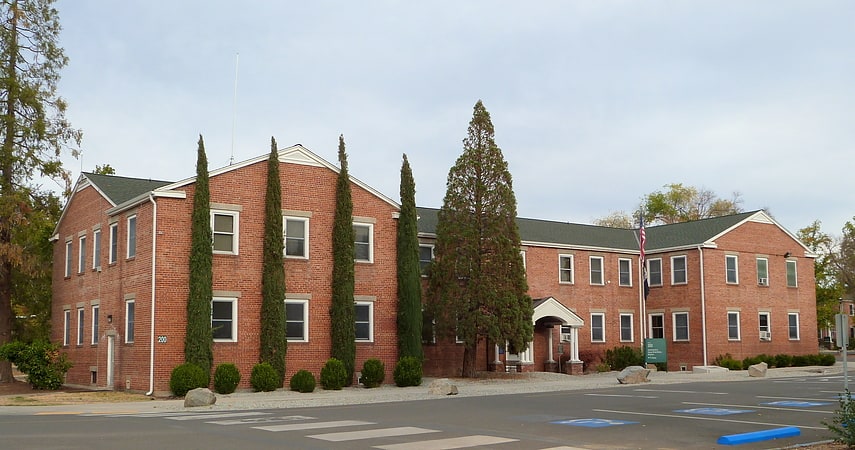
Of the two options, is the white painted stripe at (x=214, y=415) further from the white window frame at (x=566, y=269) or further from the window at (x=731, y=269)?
the window at (x=731, y=269)

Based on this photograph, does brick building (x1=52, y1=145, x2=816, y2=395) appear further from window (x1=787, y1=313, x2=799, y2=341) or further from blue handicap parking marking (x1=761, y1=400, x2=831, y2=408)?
blue handicap parking marking (x1=761, y1=400, x2=831, y2=408)

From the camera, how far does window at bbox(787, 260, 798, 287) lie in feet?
166

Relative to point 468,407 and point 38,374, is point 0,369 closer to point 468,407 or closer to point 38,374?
point 38,374

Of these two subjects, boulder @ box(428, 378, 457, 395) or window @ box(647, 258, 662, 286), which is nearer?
boulder @ box(428, 378, 457, 395)

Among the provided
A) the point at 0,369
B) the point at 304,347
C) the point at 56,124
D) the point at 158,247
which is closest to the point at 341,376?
the point at 304,347

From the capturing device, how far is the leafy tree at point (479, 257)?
35.6 metres

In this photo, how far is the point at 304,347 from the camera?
1291 inches

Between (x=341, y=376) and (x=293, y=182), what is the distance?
7544mm

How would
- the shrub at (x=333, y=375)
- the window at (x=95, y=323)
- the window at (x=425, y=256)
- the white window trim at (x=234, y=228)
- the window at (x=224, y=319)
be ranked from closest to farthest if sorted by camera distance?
1. the window at (x=224, y=319)
2. the white window trim at (x=234, y=228)
3. the shrub at (x=333, y=375)
4. the window at (x=95, y=323)
5. the window at (x=425, y=256)

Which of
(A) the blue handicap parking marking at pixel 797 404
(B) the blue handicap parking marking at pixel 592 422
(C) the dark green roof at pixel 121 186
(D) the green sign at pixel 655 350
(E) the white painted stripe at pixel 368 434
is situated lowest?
(A) the blue handicap parking marking at pixel 797 404

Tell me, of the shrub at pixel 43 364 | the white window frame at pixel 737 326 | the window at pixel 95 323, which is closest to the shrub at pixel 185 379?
the window at pixel 95 323

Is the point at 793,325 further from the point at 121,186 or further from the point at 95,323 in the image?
the point at 95,323

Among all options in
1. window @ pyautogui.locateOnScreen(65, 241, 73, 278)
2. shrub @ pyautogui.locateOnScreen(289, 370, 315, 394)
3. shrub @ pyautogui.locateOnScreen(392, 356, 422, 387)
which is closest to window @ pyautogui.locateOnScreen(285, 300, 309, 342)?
shrub @ pyautogui.locateOnScreen(289, 370, 315, 394)

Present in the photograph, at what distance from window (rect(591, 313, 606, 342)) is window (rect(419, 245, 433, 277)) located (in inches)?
444
